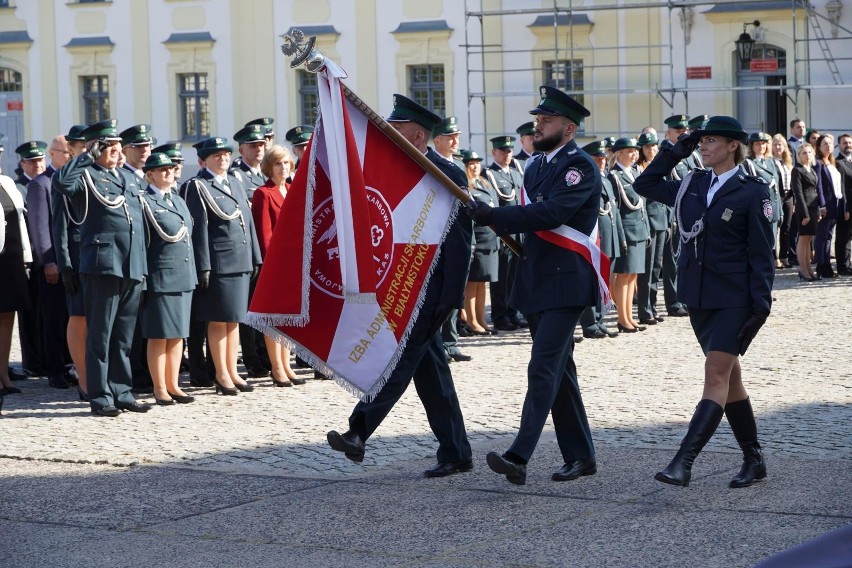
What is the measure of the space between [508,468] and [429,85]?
28.3m

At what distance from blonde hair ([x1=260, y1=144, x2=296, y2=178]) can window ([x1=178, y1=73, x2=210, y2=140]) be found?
25826 millimetres

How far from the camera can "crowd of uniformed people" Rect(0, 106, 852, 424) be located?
10.2 meters

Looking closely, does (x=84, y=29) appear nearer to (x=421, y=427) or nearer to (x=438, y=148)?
(x=438, y=148)

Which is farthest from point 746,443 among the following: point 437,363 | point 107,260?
point 107,260

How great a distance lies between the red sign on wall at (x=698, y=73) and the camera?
31.6m

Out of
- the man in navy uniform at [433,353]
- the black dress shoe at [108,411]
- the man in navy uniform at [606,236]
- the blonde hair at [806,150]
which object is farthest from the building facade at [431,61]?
the man in navy uniform at [433,353]

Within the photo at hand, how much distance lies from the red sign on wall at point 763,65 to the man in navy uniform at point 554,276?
24.6m

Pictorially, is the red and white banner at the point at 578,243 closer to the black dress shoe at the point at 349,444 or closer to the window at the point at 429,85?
the black dress shoe at the point at 349,444

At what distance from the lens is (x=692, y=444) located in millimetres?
7070

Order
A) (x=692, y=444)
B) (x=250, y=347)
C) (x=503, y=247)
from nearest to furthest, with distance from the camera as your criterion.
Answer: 1. (x=692, y=444)
2. (x=250, y=347)
3. (x=503, y=247)

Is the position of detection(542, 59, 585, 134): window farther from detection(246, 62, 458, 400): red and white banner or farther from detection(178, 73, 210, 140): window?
detection(246, 62, 458, 400): red and white banner

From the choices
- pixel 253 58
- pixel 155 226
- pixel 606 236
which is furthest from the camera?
pixel 253 58

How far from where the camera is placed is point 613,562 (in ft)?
19.2

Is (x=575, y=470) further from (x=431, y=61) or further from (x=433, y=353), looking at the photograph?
(x=431, y=61)
